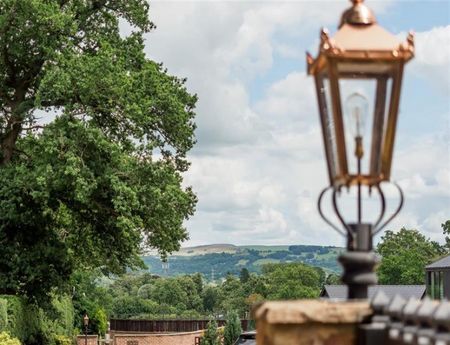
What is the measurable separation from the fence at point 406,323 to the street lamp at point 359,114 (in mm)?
446

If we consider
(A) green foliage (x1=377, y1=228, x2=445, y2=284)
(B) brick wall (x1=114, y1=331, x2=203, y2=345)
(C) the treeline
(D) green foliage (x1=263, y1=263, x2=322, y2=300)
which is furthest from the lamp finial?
(D) green foliage (x1=263, y1=263, x2=322, y2=300)

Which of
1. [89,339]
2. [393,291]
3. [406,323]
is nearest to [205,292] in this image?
[393,291]

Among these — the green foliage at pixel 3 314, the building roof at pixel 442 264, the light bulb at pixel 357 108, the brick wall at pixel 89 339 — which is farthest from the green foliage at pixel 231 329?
the light bulb at pixel 357 108

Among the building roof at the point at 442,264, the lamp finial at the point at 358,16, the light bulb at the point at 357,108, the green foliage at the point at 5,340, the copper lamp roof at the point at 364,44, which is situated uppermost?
the building roof at the point at 442,264


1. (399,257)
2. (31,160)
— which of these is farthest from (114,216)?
(399,257)

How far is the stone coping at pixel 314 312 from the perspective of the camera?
16.1ft

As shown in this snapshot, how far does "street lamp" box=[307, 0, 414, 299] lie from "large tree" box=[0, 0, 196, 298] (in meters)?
20.4

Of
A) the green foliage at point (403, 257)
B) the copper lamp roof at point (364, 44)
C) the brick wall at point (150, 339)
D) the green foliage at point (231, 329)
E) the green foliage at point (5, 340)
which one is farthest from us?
the green foliage at point (403, 257)

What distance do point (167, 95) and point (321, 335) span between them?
80.3 feet

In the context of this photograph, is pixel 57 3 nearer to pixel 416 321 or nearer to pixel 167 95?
pixel 167 95

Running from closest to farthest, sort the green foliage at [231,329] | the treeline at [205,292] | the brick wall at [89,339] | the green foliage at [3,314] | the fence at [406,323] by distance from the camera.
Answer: the fence at [406,323] < the green foliage at [3,314] < the brick wall at [89,339] < the green foliage at [231,329] < the treeline at [205,292]

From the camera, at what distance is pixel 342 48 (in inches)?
205

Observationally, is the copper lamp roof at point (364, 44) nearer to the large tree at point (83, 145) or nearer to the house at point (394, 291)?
the large tree at point (83, 145)

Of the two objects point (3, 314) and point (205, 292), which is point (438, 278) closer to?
point (3, 314)
